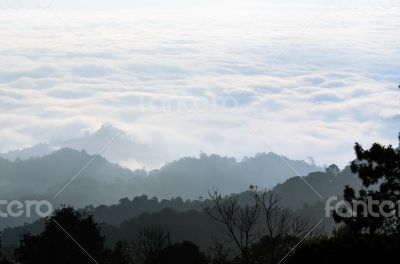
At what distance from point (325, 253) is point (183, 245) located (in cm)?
2585

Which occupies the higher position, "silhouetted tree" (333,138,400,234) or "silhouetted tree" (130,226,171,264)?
"silhouetted tree" (333,138,400,234)

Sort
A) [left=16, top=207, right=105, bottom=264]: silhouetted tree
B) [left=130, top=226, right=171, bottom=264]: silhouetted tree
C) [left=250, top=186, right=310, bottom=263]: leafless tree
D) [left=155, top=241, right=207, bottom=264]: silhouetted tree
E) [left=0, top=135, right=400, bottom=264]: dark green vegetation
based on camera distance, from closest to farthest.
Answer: [left=0, top=135, right=400, bottom=264]: dark green vegetation < [left=250, top=186, right=310, bottom=263]: leafless tree < [left=130, top=226, right=171, bottom=264]: silhouetted tree < [left=155, top=241, right=207, bottom=264]: silhouetted tree < [left=16, top=207, right=105, bottom=264]: silhouetted tree

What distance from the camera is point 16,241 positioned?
142 metres

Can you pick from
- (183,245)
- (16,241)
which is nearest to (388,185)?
(183,245)

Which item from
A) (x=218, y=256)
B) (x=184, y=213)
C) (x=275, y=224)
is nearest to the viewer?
(x=275, y=224)

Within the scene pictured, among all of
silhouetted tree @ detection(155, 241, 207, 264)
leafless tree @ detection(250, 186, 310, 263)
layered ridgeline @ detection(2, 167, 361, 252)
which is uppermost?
leafless tree @ detection(250, 186, 310, 263)

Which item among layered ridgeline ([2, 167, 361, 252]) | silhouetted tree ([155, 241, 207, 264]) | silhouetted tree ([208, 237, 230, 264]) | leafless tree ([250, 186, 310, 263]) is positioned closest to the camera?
leafless tree ([250, 186, 310, 263])

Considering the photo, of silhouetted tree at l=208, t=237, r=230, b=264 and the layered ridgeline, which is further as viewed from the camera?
the layered ridgeline

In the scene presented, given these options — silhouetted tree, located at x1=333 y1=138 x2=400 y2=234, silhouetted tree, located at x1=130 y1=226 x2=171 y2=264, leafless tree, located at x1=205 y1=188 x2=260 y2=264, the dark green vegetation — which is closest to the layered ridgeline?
the dark green vegetation

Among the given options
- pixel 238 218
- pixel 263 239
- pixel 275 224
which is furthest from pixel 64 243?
pixel 275 224

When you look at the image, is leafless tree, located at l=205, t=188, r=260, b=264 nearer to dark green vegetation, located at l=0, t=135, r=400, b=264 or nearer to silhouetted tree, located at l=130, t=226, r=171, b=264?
dark green vegetation, located at l=0, t=135, r=400, b=264

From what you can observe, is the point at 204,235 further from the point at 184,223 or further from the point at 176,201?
the point at 176,201

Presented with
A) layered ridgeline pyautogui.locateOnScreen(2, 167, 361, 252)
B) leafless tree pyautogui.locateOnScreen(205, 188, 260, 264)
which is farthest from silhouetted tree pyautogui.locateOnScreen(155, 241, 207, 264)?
layered ridgeline pyautogui.locateOnScreen(2, 167, 361, 252)

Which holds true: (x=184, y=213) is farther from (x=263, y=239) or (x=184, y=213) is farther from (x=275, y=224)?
(x=275, y=224)
